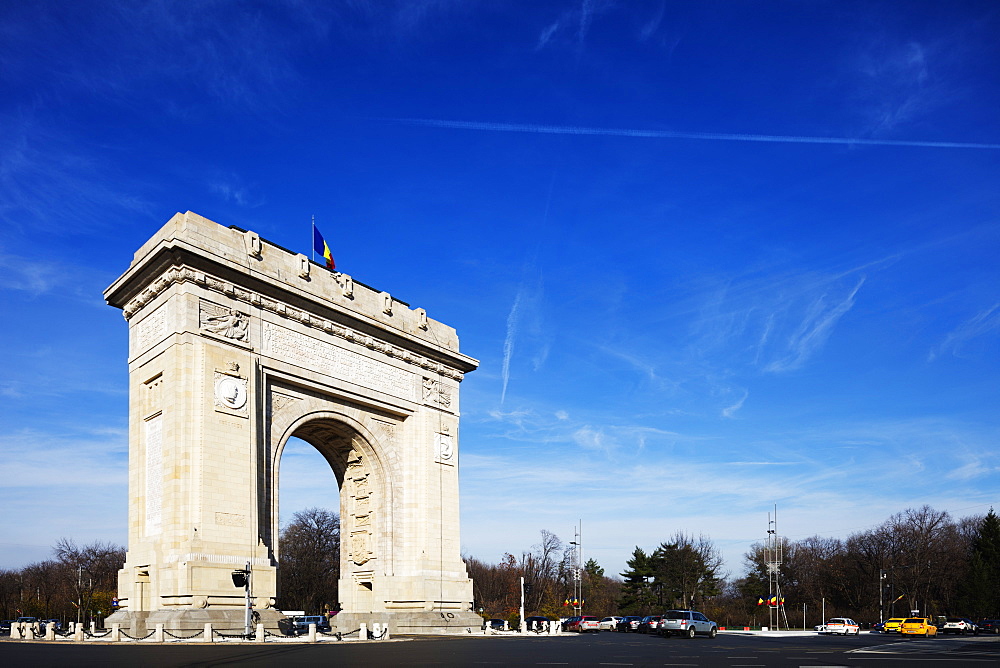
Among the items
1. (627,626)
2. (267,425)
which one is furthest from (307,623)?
(627,626)

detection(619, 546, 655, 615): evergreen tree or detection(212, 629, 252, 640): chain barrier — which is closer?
detection(212, 629, 252, 640): chain barrier

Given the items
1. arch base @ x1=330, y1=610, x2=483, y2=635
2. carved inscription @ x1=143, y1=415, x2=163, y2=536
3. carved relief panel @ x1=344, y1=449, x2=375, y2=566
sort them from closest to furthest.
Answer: carved inscription @ x1=143, y1=415, x2=163, y2=536, arch base @ x1=330, y1=610, x2=483, y2=635, carved relief panel @ x1=344, y1=449, x2=375, y2=566

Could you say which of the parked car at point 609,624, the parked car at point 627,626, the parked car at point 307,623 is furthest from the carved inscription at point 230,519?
the parked car at point 609,624

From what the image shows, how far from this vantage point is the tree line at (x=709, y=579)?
248 feet

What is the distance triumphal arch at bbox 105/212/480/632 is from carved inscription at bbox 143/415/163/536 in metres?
0.07

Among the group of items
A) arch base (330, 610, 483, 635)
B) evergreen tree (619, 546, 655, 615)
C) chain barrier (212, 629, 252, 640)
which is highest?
chain barrier (212, 629, 252, 640)

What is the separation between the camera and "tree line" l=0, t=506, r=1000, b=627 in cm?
7550

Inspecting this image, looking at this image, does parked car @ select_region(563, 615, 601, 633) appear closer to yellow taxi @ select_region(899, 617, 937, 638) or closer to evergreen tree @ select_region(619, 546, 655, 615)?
yellow taxi @ select_region(899, 617, 937, 638)

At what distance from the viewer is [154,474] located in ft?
98.3

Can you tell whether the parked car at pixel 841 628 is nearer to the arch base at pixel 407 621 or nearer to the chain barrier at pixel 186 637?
the arch base at pixel 407 621

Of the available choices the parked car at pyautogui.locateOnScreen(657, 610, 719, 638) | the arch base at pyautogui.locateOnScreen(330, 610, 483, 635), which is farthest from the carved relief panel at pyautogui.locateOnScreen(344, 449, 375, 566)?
the parked car at pyautogui.locateOnScreen(657, 610, 719, 638)

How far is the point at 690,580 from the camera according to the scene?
90000mm

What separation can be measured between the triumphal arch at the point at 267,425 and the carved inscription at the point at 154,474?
7 centimetres

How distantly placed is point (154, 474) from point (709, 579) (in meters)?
75.0
